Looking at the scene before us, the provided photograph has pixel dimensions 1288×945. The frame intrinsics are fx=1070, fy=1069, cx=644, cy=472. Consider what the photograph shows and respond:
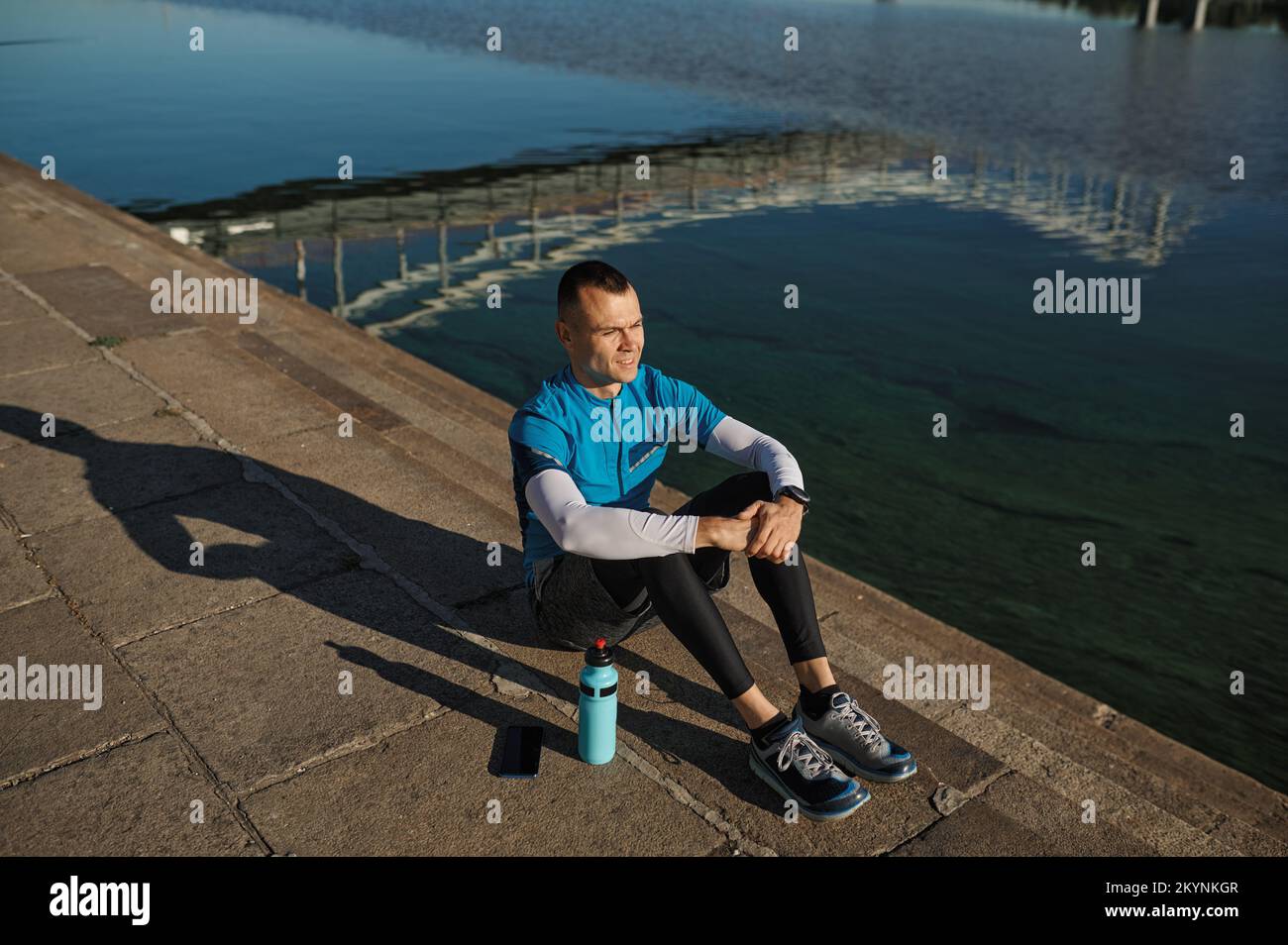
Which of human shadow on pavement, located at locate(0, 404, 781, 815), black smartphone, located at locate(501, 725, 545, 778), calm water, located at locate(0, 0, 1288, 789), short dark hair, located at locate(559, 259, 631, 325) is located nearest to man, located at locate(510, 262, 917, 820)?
short dark hair, located at locate(559, 259, 631, 325)

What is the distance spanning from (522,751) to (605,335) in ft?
4.67

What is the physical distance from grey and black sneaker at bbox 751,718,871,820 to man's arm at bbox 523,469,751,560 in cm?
64

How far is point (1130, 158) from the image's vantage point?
18984 mm

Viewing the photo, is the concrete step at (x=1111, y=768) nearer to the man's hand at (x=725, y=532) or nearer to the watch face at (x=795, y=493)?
the watch face at (x=795, y=493)

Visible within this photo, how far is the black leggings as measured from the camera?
11.0ft

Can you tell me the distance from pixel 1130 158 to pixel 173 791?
19.7 meters

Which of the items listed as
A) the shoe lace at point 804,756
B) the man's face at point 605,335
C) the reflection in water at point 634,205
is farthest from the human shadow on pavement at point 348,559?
the reflection in water at point 634,205

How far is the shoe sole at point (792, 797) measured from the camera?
3.32 metres

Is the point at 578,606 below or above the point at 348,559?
above

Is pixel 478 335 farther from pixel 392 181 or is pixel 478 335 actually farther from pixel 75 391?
pixel 392 181

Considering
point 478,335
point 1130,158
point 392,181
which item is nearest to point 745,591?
point 478,335

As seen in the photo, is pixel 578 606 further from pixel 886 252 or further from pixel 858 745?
pixel 886 252

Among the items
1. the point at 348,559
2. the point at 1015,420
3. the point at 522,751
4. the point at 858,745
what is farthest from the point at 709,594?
the point at 1015,420

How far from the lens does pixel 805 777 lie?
335cm
